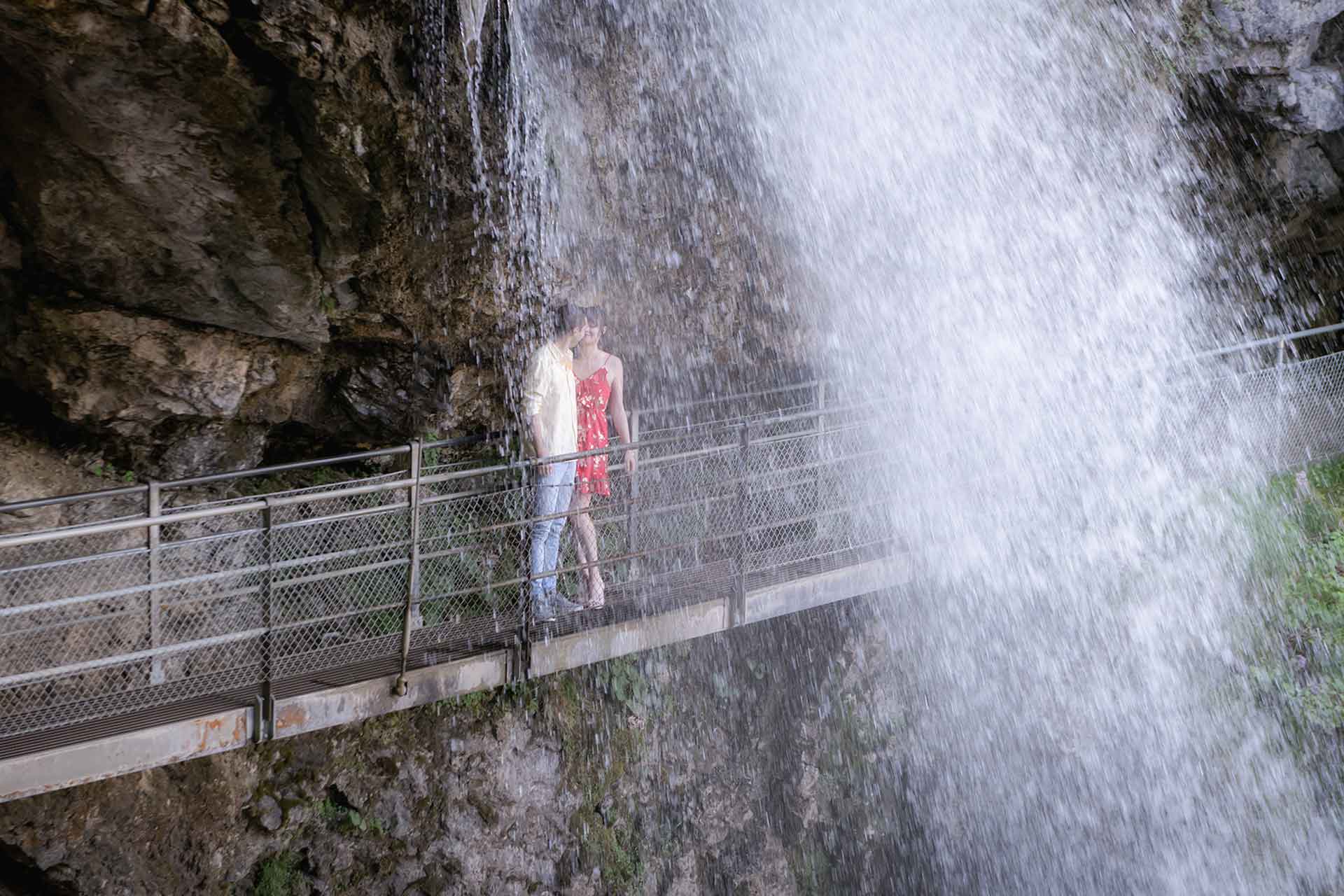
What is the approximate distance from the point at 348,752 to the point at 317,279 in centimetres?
313

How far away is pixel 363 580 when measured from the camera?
5.71 metres

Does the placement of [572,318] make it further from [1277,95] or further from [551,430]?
[1277,95]

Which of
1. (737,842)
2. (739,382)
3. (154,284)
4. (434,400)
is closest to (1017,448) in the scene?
(739,382)

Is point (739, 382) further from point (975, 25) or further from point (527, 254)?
point (975, 25)

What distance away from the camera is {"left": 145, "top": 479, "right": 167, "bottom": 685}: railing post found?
13.7ft

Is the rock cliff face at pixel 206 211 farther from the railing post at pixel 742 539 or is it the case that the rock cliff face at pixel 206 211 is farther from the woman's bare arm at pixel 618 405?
the railing post at pixel 742 539

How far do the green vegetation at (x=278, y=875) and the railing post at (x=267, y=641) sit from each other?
84.1 inches

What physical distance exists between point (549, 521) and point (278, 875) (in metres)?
3.02

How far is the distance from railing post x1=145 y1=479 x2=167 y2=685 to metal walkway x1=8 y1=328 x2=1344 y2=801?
0.8 inches

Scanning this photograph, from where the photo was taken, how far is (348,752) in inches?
244

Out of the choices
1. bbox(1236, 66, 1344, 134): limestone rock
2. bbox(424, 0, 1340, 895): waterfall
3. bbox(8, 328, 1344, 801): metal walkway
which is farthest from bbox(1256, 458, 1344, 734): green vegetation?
bbox(1236, 66, 1344, 134): limestone rock

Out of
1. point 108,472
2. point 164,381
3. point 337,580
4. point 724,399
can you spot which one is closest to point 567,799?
point 337,580

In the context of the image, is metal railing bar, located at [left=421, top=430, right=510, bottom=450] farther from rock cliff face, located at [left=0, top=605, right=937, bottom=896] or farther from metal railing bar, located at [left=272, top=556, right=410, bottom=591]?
rock cliff face, located at [left=0, top=605, right=937, bottom=896]

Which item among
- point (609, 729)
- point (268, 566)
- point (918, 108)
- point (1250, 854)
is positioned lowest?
point (1250, 854)
